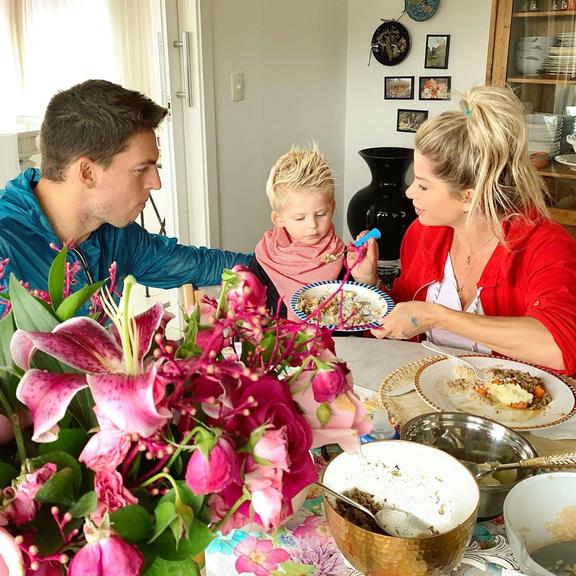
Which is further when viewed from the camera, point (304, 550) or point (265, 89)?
point (265, 89)

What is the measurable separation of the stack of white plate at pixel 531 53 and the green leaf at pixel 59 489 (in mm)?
3221

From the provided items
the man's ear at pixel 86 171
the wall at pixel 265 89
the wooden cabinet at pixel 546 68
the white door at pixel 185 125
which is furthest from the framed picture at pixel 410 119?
the man's ear at pixel 86 171

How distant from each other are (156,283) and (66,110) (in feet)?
1.80

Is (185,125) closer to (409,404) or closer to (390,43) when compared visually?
(390,43)

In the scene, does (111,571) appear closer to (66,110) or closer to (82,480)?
(82,480)

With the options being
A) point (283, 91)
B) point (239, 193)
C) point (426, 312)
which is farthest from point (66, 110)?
point (283, 91)

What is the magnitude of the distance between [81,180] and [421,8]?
2.62m

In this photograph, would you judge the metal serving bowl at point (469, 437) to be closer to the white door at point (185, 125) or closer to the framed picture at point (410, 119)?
the white door at point (185, 125)

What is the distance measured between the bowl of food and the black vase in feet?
8.59

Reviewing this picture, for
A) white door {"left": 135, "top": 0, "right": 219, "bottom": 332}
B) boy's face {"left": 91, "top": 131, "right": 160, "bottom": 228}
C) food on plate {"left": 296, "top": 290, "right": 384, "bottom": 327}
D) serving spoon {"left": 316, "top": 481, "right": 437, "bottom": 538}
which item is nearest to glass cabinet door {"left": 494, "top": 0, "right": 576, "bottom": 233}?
white door {"left": 135, "top": 0, "right": 219, "bottom": 332}

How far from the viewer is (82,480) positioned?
0.57 meters

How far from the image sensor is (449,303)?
1.72 meters

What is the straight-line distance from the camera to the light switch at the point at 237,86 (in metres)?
3.18

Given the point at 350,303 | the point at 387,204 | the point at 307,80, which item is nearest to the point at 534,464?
the point at 350,303
